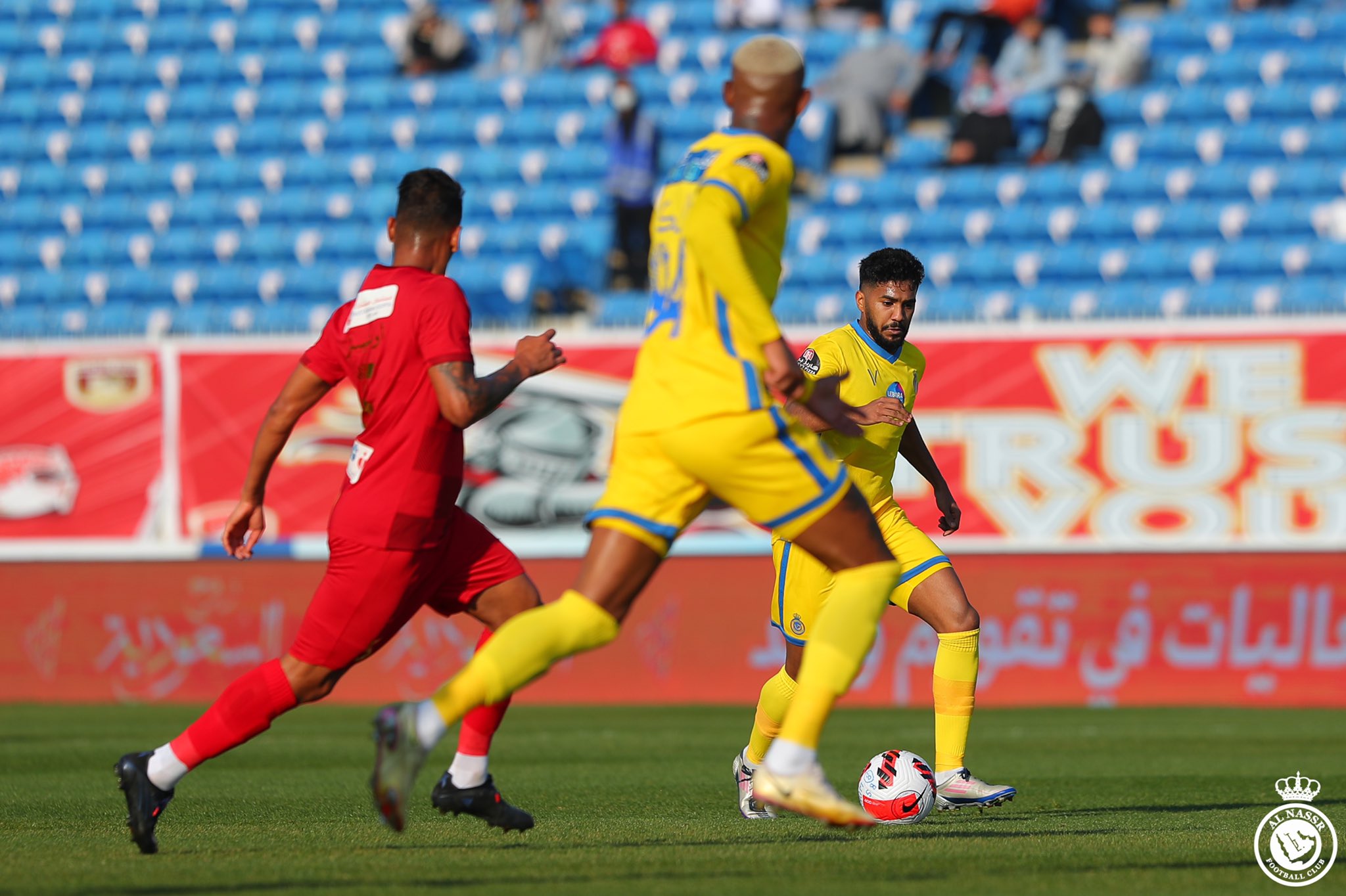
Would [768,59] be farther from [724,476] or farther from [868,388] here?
[868,388]

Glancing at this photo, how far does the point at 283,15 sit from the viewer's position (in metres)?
22.0

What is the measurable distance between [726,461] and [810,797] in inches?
39.1

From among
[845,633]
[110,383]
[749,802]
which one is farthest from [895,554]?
[110,383]

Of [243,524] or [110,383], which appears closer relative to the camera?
[243,524]

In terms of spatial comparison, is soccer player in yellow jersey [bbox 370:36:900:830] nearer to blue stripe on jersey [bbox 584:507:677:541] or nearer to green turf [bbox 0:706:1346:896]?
blue stripe on jersey [bbox 584:507:677:541]

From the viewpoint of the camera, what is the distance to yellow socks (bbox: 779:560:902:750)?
5.42 m

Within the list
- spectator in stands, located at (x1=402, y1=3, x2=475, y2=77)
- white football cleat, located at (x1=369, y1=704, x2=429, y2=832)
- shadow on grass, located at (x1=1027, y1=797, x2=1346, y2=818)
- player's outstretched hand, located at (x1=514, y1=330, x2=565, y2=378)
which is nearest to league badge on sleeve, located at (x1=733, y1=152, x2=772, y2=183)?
player's outstretched hand, located at (x1=514, y1=330, x2=565, y2=378)

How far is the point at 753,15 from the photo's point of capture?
1988 cm

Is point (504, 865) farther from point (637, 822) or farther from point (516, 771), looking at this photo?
point (516, 771)

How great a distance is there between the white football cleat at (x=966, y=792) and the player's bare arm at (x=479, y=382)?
2.54 m

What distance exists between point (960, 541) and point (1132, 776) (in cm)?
586

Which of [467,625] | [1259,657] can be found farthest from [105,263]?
[1259,657]

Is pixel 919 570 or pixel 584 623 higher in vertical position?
pixel 919 570

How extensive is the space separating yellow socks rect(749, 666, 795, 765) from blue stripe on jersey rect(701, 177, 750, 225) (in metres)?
2.72
